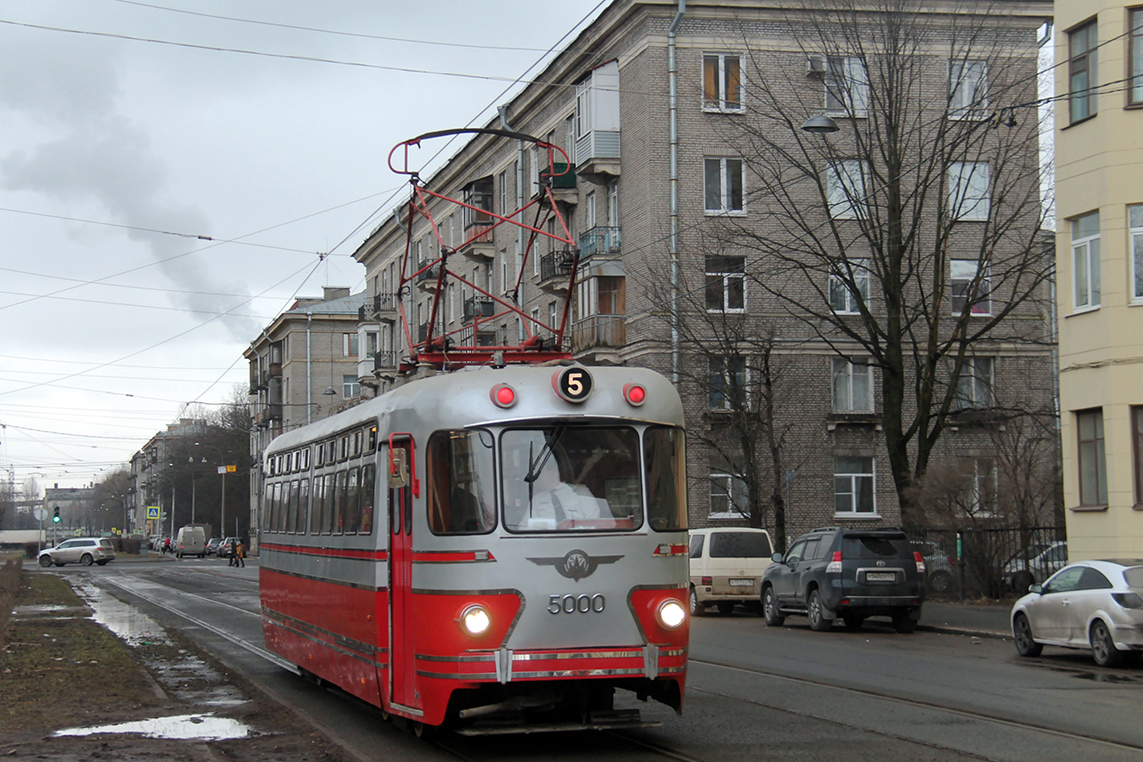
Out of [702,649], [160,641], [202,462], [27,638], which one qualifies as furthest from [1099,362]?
[202,462]

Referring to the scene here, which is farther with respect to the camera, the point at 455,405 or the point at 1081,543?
the point at 1081,543

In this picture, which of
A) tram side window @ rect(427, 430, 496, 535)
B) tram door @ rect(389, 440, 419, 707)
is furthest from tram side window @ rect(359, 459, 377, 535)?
tram side window @ rect(427, 430, 496, 535)

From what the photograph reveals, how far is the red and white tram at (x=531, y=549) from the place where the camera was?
893 cm

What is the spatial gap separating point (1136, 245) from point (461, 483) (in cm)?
1668

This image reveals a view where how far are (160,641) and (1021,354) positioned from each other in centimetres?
2806

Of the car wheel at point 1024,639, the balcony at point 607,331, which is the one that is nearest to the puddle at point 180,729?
the car wheel at point 1024,639

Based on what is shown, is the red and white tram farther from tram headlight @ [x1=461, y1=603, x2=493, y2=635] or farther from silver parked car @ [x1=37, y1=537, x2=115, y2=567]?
silver parked car @ [x1=37, y1=537, x2=115, y2=567]

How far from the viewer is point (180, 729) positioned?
1105 cm

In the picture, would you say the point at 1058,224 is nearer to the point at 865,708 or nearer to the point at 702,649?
the point at 702,649

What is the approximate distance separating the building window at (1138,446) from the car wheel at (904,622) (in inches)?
168

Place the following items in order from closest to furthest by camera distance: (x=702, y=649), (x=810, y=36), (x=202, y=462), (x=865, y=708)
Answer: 1. (x=865, y=708)
2. (x=702, y=649)
3. (x=810, y=36)
4. (x=202, y=462)

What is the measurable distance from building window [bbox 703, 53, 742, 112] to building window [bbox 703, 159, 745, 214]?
158 cm

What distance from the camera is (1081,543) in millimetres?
23391

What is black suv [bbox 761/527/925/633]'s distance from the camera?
21.4 m
